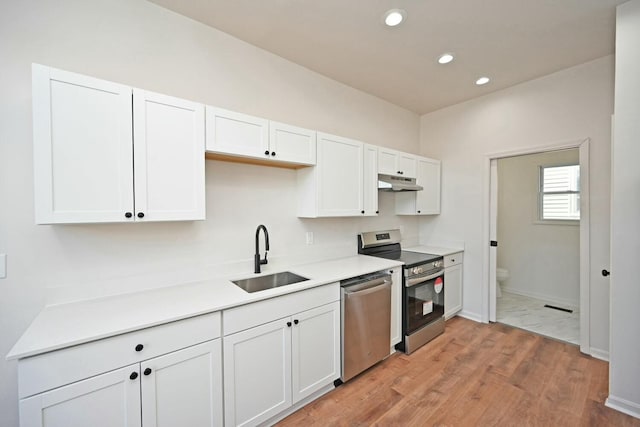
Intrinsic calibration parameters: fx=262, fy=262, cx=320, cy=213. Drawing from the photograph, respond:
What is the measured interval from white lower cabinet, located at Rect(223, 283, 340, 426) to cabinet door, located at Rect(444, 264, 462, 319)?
1891mm

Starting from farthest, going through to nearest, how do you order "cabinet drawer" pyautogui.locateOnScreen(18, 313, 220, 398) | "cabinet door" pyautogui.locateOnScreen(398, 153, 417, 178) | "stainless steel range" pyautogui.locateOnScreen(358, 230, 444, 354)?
"cabinet door" pyautogui.locateOnScreen(398, 153, 417, 178)
"stainless steel range" pyautogui.locateOnScreen(358, 230, 444, 354)
"cabinet drawer" pyautogui.locateOnScreen(18, 313, 220, 398)

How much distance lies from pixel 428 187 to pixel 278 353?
2923 millimetres

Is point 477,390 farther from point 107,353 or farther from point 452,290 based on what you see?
point 107,353

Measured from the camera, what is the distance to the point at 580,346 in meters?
2.68

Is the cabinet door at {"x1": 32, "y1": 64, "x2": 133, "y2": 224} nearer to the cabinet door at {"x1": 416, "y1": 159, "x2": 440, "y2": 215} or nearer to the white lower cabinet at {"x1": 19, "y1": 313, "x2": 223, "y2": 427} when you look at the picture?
the white lower cabinet at {"x1": 19, "y1": 313, "x2": 223, "y2": 427}

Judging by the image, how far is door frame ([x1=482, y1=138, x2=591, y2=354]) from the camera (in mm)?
2633

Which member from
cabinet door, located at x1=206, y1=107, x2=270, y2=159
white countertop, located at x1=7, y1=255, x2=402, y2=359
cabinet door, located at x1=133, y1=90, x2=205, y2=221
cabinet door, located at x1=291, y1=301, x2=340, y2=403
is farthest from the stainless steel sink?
cabinet door, located at x1=206, y1=107, x2=270, y2=159

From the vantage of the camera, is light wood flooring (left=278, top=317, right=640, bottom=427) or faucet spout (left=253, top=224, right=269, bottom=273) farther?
faucet spout (left=253, top=224, right=269, bottom=273)

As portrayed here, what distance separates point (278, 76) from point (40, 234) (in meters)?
2.13

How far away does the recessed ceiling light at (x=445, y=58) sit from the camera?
8.23ft

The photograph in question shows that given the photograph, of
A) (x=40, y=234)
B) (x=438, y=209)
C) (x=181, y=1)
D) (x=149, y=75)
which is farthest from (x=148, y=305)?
(x=438, y=209)

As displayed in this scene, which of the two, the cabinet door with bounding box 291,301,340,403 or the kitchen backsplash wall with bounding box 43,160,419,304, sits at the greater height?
the kitchen backsplash wall with bounding box 43,160,419,304

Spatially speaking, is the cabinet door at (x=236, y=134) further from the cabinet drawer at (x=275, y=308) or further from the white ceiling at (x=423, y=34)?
the cabinet drawer at (x=275, y=308)

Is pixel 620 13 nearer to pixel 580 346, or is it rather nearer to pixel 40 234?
pixel 580 346
